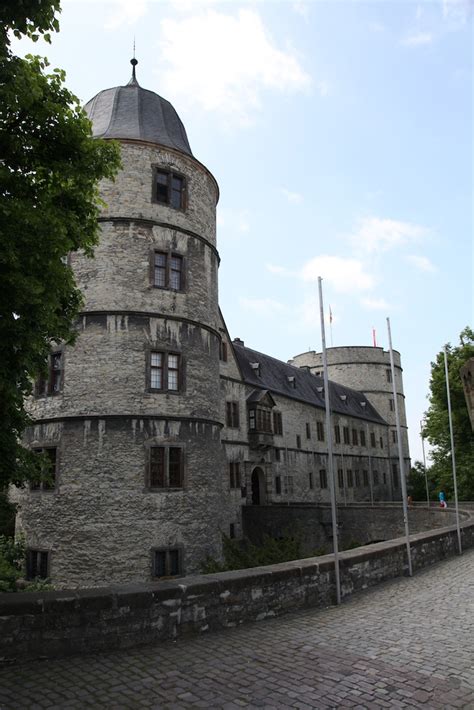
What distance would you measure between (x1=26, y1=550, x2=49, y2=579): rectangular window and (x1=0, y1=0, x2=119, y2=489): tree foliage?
8.20m

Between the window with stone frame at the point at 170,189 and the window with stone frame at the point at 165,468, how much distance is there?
8.75 metres

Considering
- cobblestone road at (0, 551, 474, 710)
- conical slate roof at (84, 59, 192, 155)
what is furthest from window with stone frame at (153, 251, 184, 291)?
cobblestone road at (0, 551, 474, 710)

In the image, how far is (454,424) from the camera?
32.9 meters

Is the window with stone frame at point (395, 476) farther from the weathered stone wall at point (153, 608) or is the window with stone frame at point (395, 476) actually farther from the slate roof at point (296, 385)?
the weathered stone wall at point (153, 608)

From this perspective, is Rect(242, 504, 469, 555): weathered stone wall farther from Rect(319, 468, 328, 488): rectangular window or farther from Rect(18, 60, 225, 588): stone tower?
Rect(319, 468, 328, 488): rectangular window

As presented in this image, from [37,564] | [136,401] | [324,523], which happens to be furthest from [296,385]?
[37,564]

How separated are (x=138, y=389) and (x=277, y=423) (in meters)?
18.0

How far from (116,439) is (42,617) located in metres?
10.8

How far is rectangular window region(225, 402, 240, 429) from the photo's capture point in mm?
28516

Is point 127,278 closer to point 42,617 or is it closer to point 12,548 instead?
point 12,548

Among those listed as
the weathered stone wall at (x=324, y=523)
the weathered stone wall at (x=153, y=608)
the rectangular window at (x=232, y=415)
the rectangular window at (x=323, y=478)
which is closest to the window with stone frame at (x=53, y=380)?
the weathered stone wall at (x=153, y=608)

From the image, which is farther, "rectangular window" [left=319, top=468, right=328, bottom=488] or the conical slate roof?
"rectangular window" [left=319, top=468, right=328, bottom=488]

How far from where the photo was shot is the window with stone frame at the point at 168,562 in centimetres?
1642

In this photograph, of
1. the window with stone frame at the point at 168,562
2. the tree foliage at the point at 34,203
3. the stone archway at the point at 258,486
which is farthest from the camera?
the stone archway at the point at 258,486
